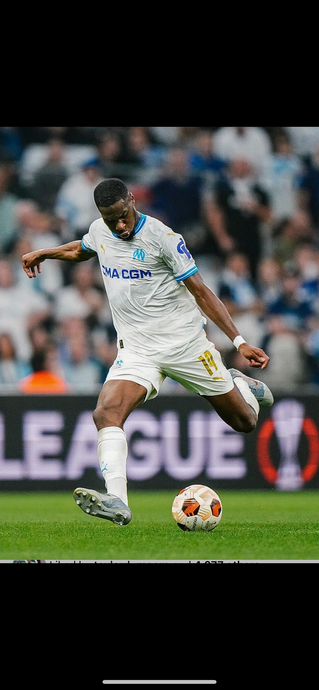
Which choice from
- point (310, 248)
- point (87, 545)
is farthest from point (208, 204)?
point (87, 545)

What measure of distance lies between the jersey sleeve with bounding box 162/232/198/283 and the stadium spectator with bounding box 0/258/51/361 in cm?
590

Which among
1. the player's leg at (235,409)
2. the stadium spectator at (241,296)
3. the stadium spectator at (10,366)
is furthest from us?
the stadium spectator at (241,296)

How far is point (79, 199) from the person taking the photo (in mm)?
12883

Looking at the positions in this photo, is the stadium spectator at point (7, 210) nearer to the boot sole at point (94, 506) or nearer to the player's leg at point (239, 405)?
the player's leg at point (239, 405)

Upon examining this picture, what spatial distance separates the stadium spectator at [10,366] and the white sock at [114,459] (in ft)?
19.8

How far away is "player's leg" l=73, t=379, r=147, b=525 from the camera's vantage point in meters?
5.52

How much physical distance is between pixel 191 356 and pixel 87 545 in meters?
1.48

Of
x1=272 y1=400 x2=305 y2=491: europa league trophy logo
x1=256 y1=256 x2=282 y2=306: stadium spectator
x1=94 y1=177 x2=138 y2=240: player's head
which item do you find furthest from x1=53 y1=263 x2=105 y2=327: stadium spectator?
x1=94 y1=177 x2=138 y2=240: player's head

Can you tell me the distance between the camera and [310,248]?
12992 millimetres

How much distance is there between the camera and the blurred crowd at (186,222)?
12164mm

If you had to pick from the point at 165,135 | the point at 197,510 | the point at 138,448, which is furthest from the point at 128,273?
the point at 165,135

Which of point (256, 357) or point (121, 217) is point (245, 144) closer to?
point (121, 217)

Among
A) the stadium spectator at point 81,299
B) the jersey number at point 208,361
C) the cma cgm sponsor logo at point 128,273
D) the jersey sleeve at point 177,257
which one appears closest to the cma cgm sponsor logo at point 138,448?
the stadium spectator at point 81,299

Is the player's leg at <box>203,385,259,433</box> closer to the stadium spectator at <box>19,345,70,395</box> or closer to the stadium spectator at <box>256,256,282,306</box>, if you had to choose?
the stadium spectator at <box>19,345,70,395</box>
